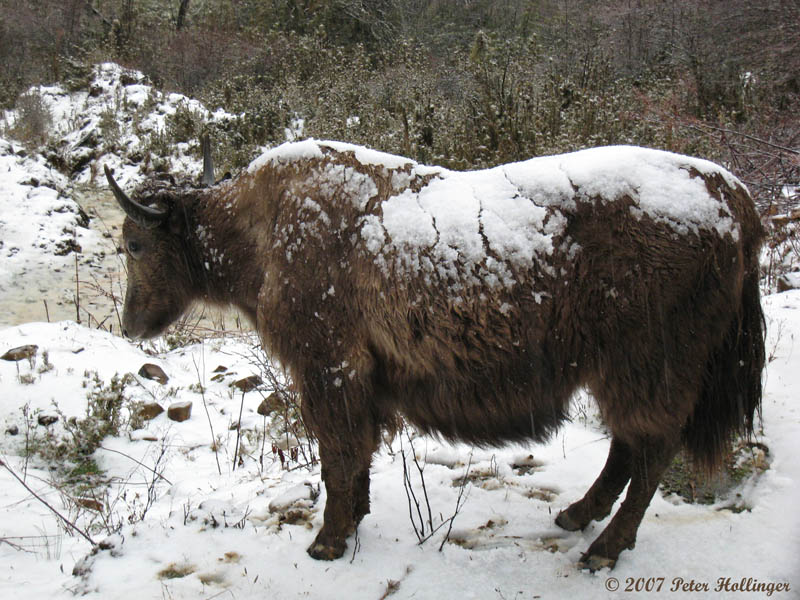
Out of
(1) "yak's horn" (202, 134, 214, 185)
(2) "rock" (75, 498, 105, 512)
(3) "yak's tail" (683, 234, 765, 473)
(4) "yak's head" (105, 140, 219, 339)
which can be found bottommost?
(2) "rock" (75, 498, 105, 512)

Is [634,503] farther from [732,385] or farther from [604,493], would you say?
[732,385]

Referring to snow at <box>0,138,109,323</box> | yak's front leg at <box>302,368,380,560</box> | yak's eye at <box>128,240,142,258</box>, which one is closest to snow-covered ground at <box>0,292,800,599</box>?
yak's front leg at <box>302,368,380,560</box>

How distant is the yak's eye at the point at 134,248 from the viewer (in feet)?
10.7

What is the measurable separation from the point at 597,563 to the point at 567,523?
1.13 ft

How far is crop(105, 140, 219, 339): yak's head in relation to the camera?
3.24 metres

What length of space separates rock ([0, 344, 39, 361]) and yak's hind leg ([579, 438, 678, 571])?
4974 millimetres

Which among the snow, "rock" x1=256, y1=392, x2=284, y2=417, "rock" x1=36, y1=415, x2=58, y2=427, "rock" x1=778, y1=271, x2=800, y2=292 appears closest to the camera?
"rock" x1=36, y1=415, x2=58, y2=427

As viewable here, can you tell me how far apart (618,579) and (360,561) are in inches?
47.4

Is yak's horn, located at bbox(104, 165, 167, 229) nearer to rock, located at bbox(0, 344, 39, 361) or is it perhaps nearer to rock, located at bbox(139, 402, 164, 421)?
rock, located at bbox(139, 402, 164, 421)

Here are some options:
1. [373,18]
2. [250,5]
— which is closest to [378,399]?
[373,18]

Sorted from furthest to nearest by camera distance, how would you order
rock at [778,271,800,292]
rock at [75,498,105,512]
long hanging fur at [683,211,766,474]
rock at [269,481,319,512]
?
rock at [778,271,800,292]
rock at [75,498,105,512]
rock at [269,481,319,512]
long hanging fur at [683,211,766,474]

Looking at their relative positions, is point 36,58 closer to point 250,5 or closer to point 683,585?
point 250,5

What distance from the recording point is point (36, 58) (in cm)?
1553

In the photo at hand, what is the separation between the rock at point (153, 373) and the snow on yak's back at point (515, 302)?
3.04 metres
